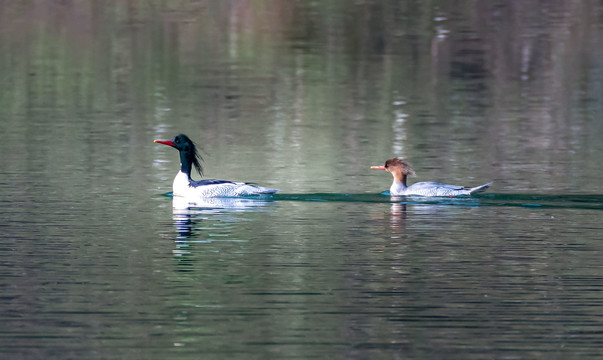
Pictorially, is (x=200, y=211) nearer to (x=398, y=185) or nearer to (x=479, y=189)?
(x=398, y=185)

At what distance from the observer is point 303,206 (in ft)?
47.3

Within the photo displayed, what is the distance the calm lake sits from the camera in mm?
8328

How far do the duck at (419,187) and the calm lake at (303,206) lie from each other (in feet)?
0.59

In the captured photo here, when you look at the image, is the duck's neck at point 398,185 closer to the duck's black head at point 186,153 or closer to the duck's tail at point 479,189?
the duck's tail at point 479,189

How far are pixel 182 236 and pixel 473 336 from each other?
15.4ft

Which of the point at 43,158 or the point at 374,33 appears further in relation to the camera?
the point at 374,33

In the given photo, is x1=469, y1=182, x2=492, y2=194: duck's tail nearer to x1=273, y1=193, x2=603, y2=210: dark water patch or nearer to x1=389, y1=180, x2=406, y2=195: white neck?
x1=273, y1=193, x2=603, y2=210: dark water patch

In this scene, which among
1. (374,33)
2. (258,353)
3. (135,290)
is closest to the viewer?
(258,353)


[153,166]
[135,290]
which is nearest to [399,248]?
[135,290]

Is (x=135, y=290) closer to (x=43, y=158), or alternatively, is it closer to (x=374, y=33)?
(x=43, y=158)

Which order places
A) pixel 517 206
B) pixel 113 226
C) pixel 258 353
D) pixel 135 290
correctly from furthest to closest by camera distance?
pixel 517 206 < pixel 113 226 < pixel 135 290 < pixel 258 353

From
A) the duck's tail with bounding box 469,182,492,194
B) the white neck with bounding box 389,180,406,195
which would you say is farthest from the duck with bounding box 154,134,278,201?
the duck's tail with bounding box 469,182,492,194

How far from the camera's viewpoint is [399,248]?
11.4 m

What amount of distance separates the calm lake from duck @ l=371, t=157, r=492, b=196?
0.18 m
